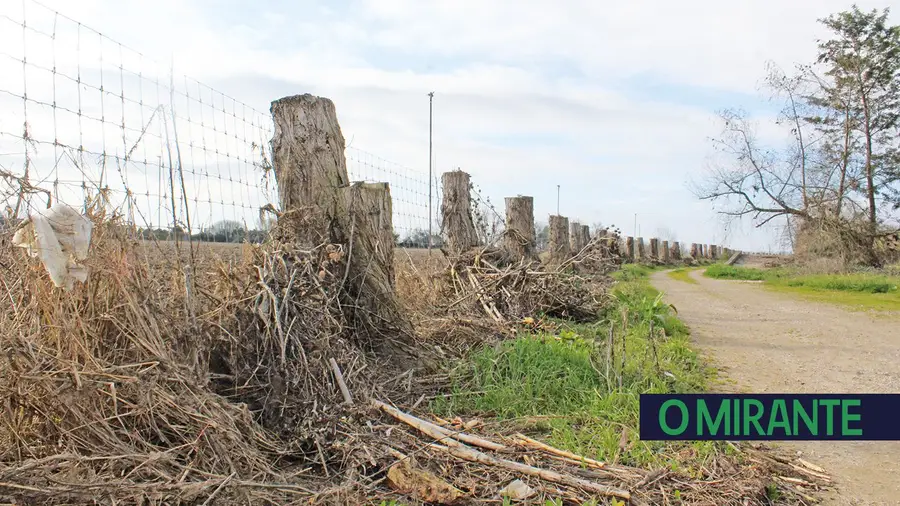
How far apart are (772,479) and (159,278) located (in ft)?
11.8

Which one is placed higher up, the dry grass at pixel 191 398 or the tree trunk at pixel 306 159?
the tree trunk at pixel 306 159

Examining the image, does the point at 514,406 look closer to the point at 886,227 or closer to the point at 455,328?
the point at 455,328

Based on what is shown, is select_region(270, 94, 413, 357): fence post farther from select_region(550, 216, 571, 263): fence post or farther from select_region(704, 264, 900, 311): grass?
select_region(704, 264, 900, 311): grass

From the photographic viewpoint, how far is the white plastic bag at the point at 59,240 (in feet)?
10.2

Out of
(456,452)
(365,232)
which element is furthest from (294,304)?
(456,452)

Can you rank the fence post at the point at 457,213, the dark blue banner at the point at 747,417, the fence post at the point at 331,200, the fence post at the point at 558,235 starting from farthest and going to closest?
the fence post at the point at 558,235, the fence post at the point at 457,213, the fence post at the point at 331,200, the dark blue banner at the point at 747,417

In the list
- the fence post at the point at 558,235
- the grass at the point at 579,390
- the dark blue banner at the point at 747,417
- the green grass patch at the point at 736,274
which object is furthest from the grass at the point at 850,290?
the dark blue banner at the point at 747,417

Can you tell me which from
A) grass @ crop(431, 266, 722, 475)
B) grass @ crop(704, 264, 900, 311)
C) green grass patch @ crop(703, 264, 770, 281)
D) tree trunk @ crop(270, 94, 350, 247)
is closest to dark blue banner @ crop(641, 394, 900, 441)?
grass @ crop(431, 266, 722, 475)

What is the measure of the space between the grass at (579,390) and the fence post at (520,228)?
3719 mm

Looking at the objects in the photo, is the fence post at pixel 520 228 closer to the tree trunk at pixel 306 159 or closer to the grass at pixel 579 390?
the grass at pixel 579 390

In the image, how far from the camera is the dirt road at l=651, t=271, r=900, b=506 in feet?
11.4

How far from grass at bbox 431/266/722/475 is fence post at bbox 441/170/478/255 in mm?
3165

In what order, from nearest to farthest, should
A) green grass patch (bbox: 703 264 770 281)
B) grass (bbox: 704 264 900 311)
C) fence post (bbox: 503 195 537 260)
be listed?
fence post (bbox: 503 195 537 260), grass (bbox: 704 264 900 311), green grass patch (bbox: 703 264 770 281)

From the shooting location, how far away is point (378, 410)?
386 centimetres
